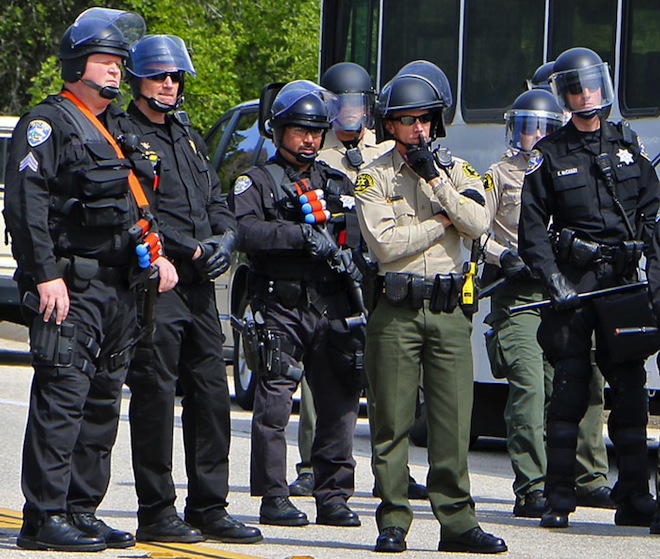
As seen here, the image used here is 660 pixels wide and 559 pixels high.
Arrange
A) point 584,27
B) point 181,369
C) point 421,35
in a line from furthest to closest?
1. point 421,35
2. point 584,27
3. point 181,369

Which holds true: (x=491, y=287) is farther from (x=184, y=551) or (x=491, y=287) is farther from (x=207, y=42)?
(x=207, y=42)

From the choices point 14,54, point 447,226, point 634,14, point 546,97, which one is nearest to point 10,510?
point 447,226

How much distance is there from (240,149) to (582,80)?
20.2 feet

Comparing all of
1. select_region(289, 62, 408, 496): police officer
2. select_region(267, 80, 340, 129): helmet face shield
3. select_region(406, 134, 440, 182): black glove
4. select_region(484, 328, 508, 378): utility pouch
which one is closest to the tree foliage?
select_region(289, 62, 408, 496): police officer

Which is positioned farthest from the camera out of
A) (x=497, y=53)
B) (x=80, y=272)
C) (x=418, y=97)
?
(x=497, y=53)

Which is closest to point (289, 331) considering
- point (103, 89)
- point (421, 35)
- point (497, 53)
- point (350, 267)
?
point (350, 267)

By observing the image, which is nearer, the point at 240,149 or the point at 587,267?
the point at 587,267

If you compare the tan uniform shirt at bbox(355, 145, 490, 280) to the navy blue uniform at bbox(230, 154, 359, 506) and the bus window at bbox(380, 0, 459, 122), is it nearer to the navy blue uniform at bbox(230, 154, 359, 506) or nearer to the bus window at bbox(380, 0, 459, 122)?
the navy blue uniform at bbox(230, 154, 359, 506)

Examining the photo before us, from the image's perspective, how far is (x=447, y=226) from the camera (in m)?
6.71

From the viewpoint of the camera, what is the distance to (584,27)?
10180 millimetres

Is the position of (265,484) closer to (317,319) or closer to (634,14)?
(317,319)

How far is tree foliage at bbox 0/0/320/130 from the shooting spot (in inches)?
970

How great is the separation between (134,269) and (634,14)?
174 inches

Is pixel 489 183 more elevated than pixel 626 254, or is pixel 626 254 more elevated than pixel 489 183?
pixel 489 183
